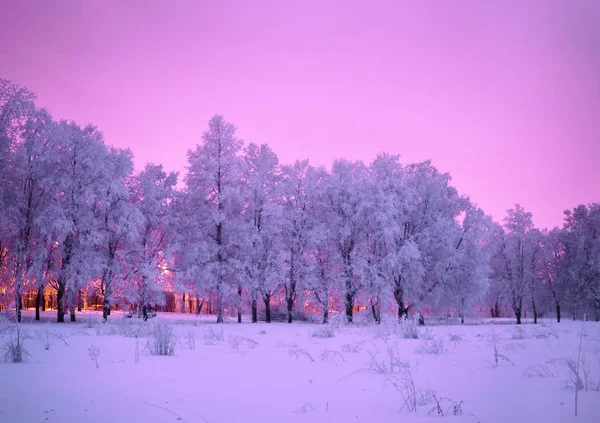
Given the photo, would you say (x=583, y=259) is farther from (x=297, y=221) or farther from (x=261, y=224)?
(x=261, y=224)

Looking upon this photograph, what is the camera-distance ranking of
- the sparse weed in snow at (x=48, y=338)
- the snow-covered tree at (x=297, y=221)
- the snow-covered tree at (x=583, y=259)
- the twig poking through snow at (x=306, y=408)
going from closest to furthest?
the twig poking through snow at (x=306, y=408)
the sparse weed in snow at (x=48, y=338)
the snow-covered tree at (x=297, y=221)
the snow-covered tree at (x=583, y=259)

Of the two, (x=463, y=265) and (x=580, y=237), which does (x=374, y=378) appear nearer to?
(x=463, y=265)

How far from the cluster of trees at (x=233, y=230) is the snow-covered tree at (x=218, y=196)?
10cm

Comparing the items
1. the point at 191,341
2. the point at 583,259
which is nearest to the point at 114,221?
the point at 191,341

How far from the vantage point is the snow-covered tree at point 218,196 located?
92.9ft

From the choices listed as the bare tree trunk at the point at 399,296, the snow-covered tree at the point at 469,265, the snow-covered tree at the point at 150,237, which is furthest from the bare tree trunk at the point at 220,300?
the snow-covered tree at the point at 469,265

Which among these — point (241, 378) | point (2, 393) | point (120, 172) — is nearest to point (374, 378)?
point (241, 378)

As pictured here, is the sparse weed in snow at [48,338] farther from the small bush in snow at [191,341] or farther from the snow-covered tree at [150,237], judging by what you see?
the snow-covered tree at [150,237]

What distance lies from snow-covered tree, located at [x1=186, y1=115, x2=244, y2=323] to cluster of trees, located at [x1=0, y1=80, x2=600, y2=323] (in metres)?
0.10

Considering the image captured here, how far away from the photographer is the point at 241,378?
220 inches

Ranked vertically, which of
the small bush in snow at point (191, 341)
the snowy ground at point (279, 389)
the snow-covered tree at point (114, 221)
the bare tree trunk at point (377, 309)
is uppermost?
the snow-covered tree at point (114, 221)

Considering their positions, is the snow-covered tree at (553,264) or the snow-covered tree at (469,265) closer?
the snow-covered tree at (469,265)

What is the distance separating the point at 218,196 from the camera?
94.8 ft

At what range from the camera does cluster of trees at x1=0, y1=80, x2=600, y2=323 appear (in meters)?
24.7
